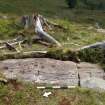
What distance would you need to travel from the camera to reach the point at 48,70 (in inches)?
679

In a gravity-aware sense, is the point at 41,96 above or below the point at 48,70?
below

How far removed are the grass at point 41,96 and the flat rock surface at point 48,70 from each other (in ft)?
2.22

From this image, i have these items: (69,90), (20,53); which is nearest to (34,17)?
(20,53)

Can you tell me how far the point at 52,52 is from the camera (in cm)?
1844

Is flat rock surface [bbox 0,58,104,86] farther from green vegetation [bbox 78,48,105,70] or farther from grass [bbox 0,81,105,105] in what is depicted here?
grass [bbox 0,81,105,105]

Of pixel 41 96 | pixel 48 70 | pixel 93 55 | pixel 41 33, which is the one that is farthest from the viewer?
pixel 41 33

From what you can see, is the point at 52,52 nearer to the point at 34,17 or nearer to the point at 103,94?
the point at 103,94

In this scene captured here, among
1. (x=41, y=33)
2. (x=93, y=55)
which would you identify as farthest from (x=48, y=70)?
(x=41, y=33)

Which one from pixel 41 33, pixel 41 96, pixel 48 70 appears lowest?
pixel 41 33

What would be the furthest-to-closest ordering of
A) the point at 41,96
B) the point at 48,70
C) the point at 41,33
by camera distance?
the point at 41,33, the point at 48,70, the point at 41,96

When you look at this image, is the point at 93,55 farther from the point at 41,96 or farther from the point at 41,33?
the point at 41,33

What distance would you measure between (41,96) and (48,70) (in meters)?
2.05

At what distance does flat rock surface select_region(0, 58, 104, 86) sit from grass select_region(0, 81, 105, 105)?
0.68 metres

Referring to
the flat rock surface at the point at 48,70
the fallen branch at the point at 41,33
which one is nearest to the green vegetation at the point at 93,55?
the flat rock surface at the point at 48,70
